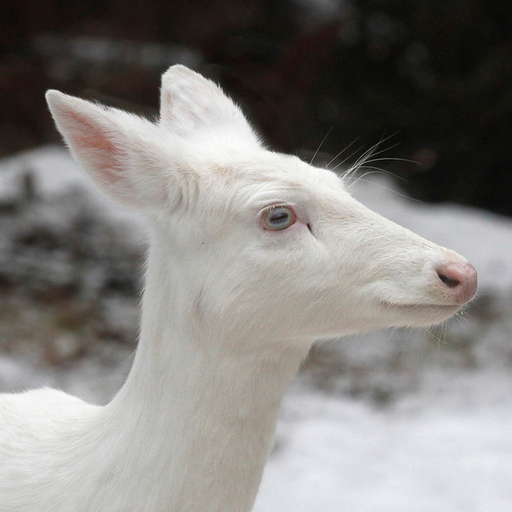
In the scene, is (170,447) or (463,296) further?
(170,447)

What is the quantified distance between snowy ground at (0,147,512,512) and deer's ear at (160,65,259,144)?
86.6 inches

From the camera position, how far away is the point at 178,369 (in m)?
1.97

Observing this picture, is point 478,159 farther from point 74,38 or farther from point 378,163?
point 74,38

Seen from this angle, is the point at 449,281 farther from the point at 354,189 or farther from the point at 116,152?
the point at 354,189

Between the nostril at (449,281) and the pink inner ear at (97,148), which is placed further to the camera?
the pink inner ear at (97,148)

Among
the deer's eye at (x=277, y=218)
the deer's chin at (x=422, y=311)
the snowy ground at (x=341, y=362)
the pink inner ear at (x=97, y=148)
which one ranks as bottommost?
the deer's chin at (x=422, y=311)

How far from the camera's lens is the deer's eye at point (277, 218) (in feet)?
6.23

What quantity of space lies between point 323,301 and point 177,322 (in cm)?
38

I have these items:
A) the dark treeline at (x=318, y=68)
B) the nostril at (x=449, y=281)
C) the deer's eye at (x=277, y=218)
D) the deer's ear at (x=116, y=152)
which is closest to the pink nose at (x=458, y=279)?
the nostril at (x=449, y=281)

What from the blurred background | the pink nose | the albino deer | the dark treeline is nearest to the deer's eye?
the albino deer

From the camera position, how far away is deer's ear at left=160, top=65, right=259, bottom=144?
229 cm

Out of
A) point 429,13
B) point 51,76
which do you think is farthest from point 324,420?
point 51,76

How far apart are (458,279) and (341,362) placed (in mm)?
3403

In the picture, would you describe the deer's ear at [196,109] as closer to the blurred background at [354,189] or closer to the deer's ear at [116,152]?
the deer's ear at [116,152]
